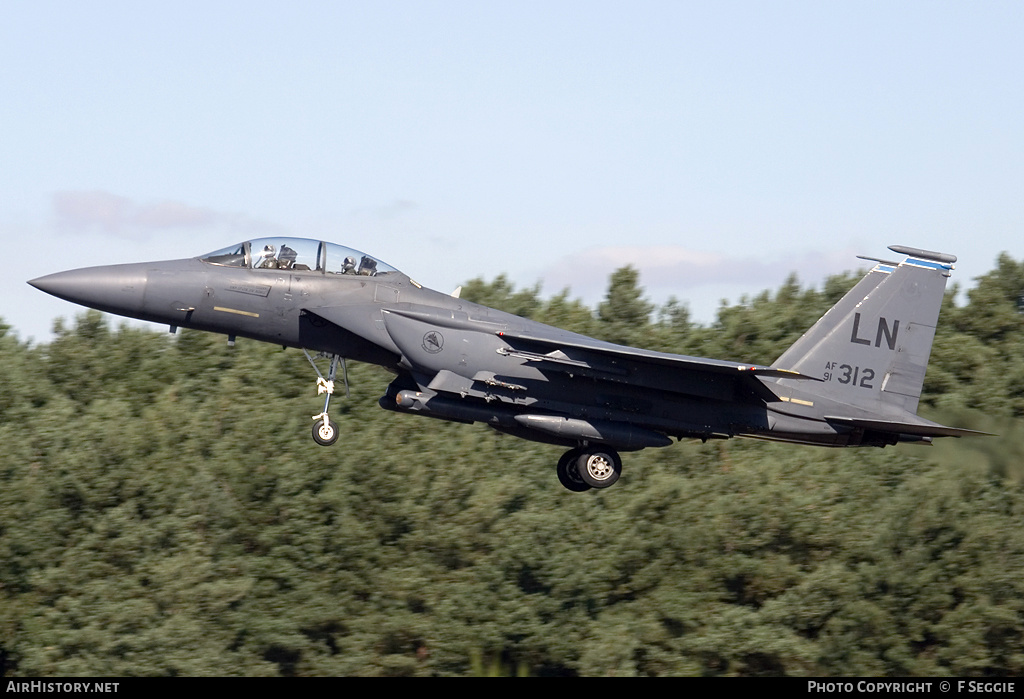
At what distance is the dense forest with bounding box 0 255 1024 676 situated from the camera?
93.4 ft

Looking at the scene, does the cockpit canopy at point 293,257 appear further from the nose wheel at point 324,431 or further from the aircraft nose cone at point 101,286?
the nose wheel at point 324,431

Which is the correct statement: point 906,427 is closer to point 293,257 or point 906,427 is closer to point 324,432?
point 324,432

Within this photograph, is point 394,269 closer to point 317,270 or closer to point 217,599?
point 317,270

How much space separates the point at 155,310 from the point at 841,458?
21.9m

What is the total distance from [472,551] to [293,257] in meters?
15.8

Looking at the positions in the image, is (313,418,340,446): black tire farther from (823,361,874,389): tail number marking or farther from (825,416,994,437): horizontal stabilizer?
(823,361,874,389): tail number marking

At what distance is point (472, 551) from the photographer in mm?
31172

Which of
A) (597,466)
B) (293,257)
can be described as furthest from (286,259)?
(597,466)

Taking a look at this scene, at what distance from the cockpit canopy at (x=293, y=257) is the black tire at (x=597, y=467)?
157 inches

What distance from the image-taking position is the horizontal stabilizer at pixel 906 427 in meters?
17.1

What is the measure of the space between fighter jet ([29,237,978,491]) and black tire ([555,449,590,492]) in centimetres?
3

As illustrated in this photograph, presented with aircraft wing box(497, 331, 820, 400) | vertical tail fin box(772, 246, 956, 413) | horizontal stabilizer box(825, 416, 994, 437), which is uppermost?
vertical tail fin box(772, 246, 956, 413)

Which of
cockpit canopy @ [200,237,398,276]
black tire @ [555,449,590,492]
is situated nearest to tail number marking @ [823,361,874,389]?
black tire @ [555,449,590,492]

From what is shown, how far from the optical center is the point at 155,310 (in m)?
16.2
